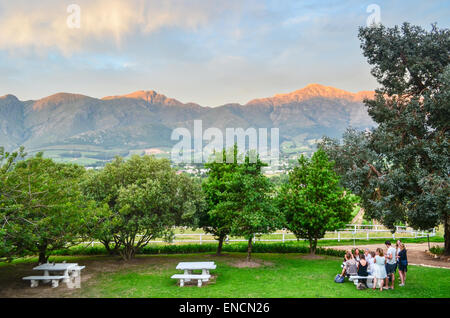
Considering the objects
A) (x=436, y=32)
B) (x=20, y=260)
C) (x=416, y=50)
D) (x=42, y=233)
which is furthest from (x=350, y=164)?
(x=20, y=260)

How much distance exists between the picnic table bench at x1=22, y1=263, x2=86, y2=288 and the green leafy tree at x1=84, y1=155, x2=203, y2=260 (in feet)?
6.21

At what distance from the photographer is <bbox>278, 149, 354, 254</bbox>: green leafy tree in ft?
62.1

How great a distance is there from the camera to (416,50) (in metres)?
21.1

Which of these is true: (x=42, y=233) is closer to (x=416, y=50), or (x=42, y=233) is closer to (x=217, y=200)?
(x=217, y=200)

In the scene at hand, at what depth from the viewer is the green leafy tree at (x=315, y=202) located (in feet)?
62.1

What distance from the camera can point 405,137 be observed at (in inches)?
816

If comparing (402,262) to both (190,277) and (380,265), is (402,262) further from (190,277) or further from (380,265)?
(190,277)

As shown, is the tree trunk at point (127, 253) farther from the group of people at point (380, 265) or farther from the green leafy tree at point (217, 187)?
the group of people at point (380, 265)

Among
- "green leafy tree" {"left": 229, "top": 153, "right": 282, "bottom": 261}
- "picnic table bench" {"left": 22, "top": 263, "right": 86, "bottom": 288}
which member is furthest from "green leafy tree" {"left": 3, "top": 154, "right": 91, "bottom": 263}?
"green leafy tree" {"left": 229, "top": 153, "right": 282, "bottom": 261}

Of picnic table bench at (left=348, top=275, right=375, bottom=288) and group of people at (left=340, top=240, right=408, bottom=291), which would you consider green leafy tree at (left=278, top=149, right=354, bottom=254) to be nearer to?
group of people at (left=340, top=240, right=408, bottom=291)

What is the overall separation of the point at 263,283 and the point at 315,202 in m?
7.22

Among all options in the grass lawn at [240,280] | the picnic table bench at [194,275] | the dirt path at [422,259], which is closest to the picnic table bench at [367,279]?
the grass lawn at [240,280]

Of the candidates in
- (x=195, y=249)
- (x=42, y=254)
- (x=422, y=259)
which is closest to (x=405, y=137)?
(x=422, y=259)

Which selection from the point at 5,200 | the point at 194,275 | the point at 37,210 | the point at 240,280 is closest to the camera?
the point at 5,200
